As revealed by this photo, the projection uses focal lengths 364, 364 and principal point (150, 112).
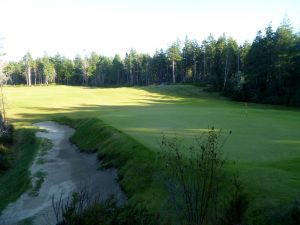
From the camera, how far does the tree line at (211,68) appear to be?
2530 inches

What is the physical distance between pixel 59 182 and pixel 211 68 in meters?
82.1

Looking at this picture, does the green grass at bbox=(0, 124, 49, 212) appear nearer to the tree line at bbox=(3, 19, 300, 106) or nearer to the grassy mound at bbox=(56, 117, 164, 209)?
the grassy mound at bbox=(56, 117, 164, 209)

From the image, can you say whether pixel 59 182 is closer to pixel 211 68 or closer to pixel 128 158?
pixel 128 158

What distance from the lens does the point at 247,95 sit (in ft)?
228

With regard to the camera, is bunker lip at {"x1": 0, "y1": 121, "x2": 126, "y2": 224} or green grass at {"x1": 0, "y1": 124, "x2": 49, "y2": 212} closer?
bunker lip at {"x1": 0, "y1": 121, "x2": 126, "y2": 224}

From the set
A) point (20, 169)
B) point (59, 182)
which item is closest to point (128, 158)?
point (59, 182)

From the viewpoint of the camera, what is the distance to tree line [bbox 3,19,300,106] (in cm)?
6425

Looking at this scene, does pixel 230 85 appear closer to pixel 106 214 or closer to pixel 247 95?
pixel 247 95

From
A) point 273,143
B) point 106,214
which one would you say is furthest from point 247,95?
point 106,214

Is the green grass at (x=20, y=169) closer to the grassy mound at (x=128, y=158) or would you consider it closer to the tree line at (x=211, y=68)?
the grassy mound at (x=128, y=158)

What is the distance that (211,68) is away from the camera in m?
99.1

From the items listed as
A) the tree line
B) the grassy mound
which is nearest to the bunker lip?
the grassy mound

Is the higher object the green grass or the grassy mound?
the grassy mound

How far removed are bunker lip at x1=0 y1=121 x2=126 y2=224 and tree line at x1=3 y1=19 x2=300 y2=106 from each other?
35446mm
